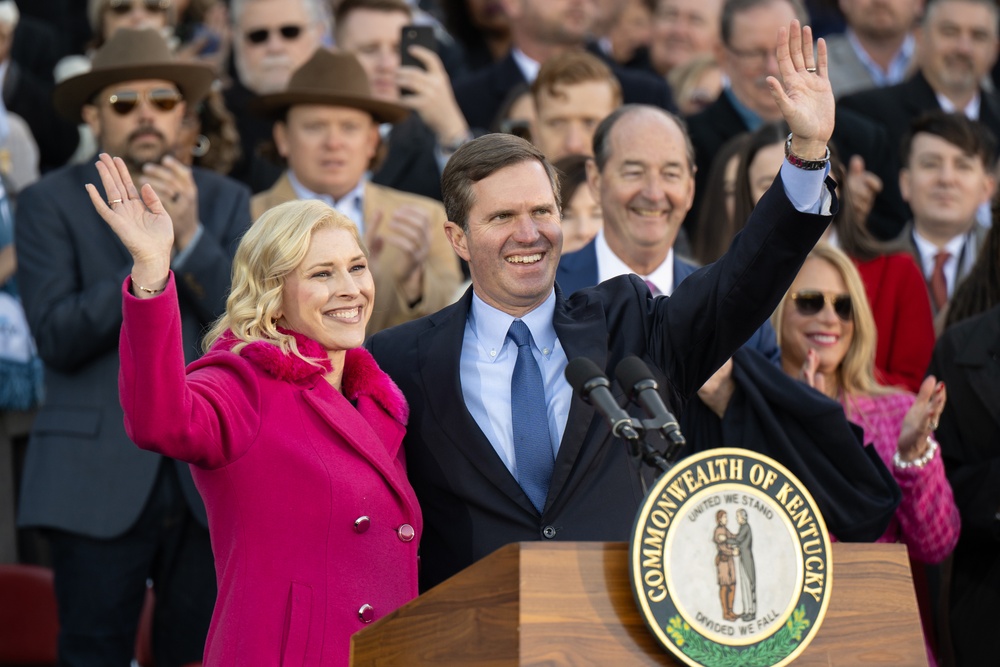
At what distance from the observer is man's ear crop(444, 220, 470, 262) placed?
4230mm

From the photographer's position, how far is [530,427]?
395 centimetres

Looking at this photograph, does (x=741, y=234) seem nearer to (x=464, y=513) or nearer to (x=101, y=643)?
(x=464, y=513)

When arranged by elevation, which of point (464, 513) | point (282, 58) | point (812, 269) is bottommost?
point (464, 513)

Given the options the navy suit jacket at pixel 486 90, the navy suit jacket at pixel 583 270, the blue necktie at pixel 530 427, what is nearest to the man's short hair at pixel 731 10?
the navy suit jacket at pixel 486 90

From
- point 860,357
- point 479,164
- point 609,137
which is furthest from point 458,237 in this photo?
point 860,357

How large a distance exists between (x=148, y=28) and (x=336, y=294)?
323 centimetres

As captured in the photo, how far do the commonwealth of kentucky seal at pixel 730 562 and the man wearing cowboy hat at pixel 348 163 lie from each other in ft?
11.9

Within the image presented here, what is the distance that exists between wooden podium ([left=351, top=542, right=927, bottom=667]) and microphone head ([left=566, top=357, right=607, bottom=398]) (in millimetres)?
315

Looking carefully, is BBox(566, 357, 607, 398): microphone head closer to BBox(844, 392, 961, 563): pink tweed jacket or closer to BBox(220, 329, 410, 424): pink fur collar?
BBox(220, 329, 410, 424): pink fur collar

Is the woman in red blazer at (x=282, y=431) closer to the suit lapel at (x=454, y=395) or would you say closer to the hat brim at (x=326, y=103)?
the suit lapel at (x=454, y=395)

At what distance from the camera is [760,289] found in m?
3.79

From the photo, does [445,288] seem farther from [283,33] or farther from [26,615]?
[283,33]

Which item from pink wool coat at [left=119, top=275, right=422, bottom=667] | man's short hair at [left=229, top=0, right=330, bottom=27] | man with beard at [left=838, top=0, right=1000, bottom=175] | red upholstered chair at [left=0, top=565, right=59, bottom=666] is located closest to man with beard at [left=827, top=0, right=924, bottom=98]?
man with beard at [left=838, top=0, right=1000, bottom=175]

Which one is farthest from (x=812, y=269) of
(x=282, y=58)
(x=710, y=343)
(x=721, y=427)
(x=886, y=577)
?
(x=282, y=58)
